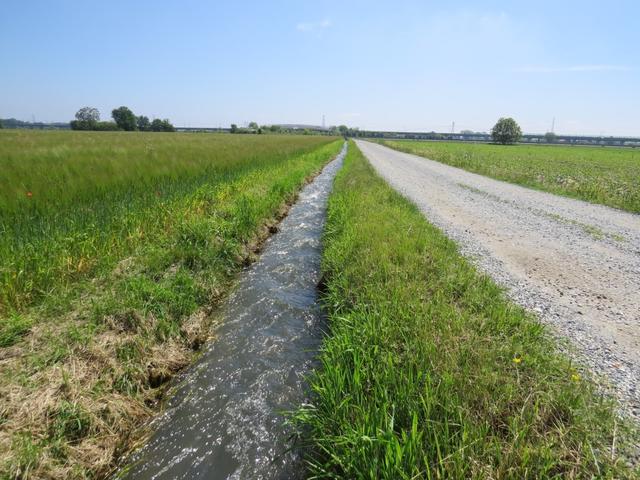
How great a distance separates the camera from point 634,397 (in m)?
3.15

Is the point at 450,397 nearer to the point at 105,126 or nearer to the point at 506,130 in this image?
the point at 105,126

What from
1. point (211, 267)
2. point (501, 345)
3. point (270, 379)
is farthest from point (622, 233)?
point (211, 267)

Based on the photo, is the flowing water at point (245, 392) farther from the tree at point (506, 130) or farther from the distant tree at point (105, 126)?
the tree at point (506, 130)

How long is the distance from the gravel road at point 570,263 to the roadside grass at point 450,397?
64 cm

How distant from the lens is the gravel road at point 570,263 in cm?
397

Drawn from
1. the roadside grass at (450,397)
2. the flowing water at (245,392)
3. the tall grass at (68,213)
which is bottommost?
the flowing water at (245,392)

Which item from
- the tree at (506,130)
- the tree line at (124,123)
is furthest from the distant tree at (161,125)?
the tree at (506,130)

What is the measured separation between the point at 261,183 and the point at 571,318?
1196 centimetres

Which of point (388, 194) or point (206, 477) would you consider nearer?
point (206, 477)

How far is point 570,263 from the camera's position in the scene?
22.3 feet

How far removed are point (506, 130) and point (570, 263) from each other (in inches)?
4978

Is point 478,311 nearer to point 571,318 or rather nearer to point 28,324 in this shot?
point 571,318

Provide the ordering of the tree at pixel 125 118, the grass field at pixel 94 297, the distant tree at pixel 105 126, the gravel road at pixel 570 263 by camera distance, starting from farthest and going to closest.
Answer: the tree at pixel 125 118 < the distant tree at pixel 105 126 < the gravel road at pixel 570 263 < the grass field at pixel 94 297

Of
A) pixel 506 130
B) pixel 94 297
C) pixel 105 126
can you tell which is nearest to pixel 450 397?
pixel 94 297
